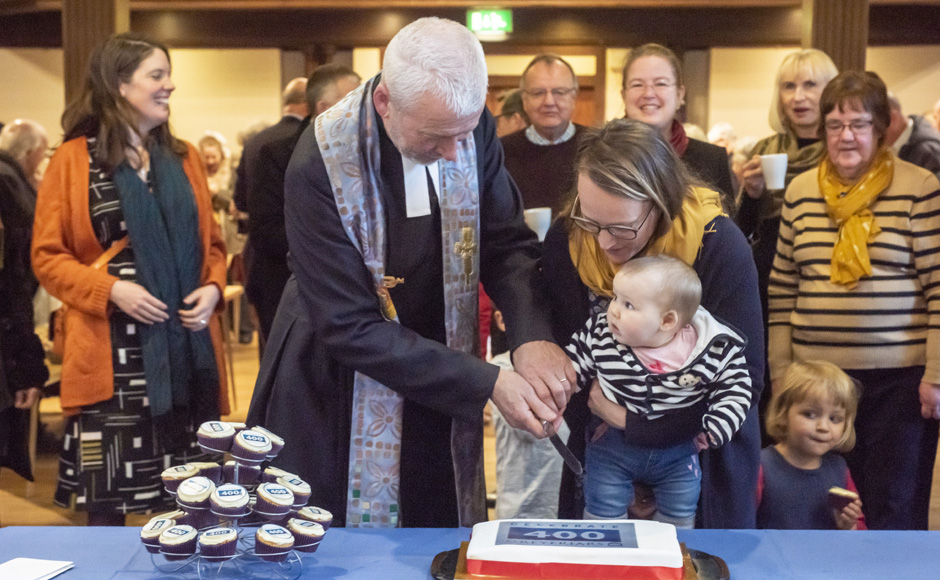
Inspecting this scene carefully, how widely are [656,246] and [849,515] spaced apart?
1.20 meters

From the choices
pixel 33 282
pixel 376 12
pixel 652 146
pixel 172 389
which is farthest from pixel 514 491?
pixel 376 12

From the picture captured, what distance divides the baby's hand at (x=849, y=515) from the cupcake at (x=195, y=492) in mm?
1822

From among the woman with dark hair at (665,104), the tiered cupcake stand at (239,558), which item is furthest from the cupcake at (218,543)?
the woman with dark hair at (665,104)

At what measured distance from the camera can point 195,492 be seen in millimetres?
1382

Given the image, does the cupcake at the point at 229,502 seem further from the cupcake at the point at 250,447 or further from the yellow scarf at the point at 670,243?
the yellow scarf at the point at 670,243

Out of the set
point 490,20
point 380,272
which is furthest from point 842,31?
point 490,20

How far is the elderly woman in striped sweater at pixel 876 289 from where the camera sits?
2.88m

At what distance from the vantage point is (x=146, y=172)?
3.07 metres

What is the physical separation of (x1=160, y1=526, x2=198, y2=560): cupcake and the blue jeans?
0.85 meters

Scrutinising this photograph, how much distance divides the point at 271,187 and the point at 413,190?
2059mm

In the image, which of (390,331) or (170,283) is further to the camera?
(170,283)

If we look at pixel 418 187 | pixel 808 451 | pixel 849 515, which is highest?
pixel 418 187

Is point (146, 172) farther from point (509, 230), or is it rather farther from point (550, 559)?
point (550, 559)

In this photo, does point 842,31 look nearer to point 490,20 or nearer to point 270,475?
point 270,475
